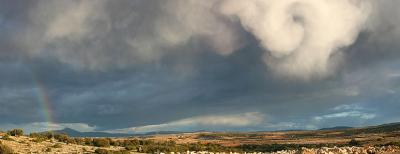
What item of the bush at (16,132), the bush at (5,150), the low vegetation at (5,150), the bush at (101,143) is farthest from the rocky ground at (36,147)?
the bush at (101,143)

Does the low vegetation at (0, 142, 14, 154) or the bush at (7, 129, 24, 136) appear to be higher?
the bush at (7, 129, 24, 136)

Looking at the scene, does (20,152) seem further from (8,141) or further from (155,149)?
(155,149)

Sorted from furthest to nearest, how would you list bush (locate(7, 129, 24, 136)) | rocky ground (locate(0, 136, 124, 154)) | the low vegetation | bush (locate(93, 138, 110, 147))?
bush (locate(93, 138, 110, 147)) < bush (locate(7, 129, 24, 136)) < rocky ground (locate(0, 136, 124, 154)) < the low vegetation

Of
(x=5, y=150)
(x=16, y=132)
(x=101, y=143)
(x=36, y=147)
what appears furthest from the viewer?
(x=101, y=143)

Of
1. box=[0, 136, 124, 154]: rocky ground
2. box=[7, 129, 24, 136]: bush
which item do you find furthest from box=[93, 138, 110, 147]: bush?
box=[7, 129, 24, 136]: bush

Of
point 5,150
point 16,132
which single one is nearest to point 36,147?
point 5,150

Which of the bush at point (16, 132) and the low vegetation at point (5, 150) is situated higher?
the bush at point (16, 132)

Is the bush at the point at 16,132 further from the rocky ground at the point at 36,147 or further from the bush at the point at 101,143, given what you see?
the bush at the point at 101,143

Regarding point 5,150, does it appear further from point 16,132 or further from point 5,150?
point 16,132

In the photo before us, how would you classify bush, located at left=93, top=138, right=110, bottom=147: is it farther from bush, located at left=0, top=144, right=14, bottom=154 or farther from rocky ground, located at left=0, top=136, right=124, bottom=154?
bush, located at left=0, top=144, right=14, bottom=154

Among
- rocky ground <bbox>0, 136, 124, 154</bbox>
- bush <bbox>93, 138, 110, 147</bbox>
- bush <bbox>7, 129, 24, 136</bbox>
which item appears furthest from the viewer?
bush <bbox>93, 138, 110, 147</bbox>

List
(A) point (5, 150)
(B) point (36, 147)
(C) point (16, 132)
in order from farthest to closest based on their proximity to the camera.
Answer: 1. (C) point (16, 132)
2. (B) point (36, 147)
3. (A) point (5, 150)

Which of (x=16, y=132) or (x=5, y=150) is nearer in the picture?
(x=5, y=150)

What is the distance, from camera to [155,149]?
66.8 metres
